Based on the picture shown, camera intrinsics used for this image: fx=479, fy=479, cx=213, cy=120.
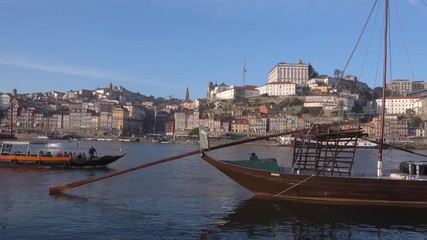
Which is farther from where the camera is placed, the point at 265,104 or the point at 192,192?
the point at 265,104

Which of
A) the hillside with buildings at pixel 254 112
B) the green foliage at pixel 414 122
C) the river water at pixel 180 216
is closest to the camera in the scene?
the river water at pixel 180 216

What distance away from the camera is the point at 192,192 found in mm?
23875

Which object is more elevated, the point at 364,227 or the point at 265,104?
the point at 265,104

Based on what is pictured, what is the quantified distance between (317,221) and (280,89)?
160 meters

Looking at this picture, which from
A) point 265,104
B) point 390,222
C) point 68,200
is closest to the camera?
point 390,222

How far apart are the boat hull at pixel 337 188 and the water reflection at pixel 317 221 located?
424 mm

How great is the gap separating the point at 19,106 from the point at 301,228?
623 feet

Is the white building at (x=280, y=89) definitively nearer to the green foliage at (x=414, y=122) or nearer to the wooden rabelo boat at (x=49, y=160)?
the green foliage at (x=414, y=122)

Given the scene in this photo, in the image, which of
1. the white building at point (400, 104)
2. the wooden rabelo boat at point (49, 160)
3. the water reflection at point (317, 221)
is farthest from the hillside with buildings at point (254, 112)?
the water reflection at point (317, 221)

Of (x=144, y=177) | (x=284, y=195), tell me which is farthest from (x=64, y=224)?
(x=144, y=177)

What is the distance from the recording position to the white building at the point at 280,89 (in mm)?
171875

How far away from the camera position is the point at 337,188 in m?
19.4

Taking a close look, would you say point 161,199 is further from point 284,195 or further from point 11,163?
point 11,163

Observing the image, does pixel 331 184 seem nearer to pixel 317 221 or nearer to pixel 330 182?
pixel 330 182
